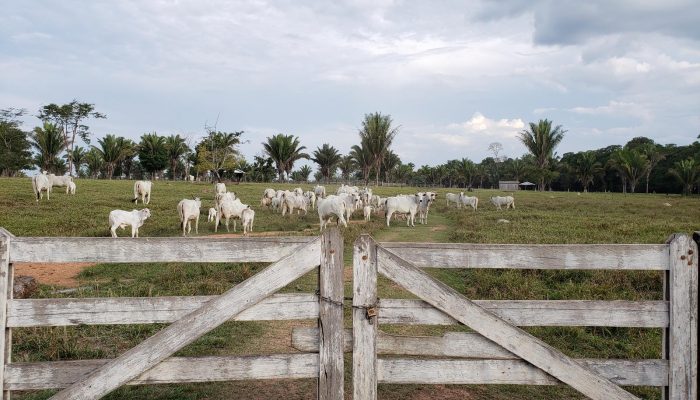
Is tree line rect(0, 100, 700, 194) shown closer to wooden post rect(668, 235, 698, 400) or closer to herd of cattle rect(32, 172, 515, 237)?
herd of cattle rect(32, 172, 515, 237)

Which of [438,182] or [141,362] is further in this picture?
[438,182]

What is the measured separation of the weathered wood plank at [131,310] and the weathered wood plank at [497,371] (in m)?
0.78

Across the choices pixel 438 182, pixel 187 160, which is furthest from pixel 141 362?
pixel 438 182

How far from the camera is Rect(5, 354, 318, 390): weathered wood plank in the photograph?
3.47 meters

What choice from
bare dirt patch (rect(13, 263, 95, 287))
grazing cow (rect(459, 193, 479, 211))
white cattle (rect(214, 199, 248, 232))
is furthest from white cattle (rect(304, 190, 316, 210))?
bare dirt patch (rect(13, 263, 95, 287))

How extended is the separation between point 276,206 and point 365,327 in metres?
24.7

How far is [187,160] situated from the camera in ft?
240

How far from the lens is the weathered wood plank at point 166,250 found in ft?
11.8

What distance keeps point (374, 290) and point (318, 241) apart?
548mm

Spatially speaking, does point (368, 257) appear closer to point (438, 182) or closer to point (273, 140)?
point (273, 140)

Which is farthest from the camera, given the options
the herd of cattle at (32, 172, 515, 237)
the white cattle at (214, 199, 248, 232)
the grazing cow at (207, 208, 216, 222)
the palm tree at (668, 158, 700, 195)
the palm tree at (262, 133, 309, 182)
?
the palm tree at (262, 133, 309, 182)

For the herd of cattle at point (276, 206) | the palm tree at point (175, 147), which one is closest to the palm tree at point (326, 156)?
the palm tree at point (175, 147)

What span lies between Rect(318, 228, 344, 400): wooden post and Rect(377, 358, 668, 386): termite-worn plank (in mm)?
340

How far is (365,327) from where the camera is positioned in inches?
137
